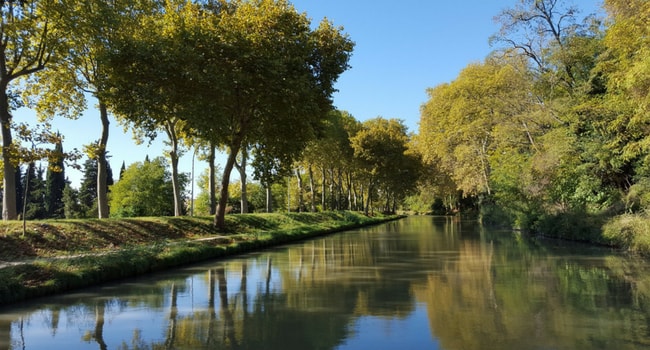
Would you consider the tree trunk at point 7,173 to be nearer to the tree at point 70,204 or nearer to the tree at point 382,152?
the tree at point 382,152

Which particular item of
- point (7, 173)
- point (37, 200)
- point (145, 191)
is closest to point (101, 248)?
point (7, 173)

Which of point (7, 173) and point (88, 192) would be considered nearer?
point (7, 173)

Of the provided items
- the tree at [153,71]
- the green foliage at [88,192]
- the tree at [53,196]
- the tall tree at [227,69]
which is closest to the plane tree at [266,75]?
the tall tree at [227,69]

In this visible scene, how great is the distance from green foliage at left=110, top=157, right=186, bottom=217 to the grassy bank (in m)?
40.3

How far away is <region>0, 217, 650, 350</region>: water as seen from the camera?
7449mm

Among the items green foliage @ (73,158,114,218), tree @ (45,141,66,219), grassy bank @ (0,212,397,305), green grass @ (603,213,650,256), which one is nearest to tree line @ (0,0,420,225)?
grassy bank @ (0,212,397,305)

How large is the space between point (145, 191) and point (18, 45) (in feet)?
159

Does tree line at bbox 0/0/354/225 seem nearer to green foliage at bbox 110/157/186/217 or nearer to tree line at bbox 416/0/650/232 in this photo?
tree line at bbox 416/0/650/232

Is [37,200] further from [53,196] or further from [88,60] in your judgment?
[88,60]

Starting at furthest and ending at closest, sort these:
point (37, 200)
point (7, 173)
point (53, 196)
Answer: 1. point (37, 200)
2. point (53, 196)
3. point (7, 173)

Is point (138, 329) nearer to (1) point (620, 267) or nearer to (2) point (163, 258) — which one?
(2) point (163, 258)

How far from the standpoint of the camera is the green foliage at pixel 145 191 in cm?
6681

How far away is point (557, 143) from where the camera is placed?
85.0 ft

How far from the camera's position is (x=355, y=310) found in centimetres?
952
